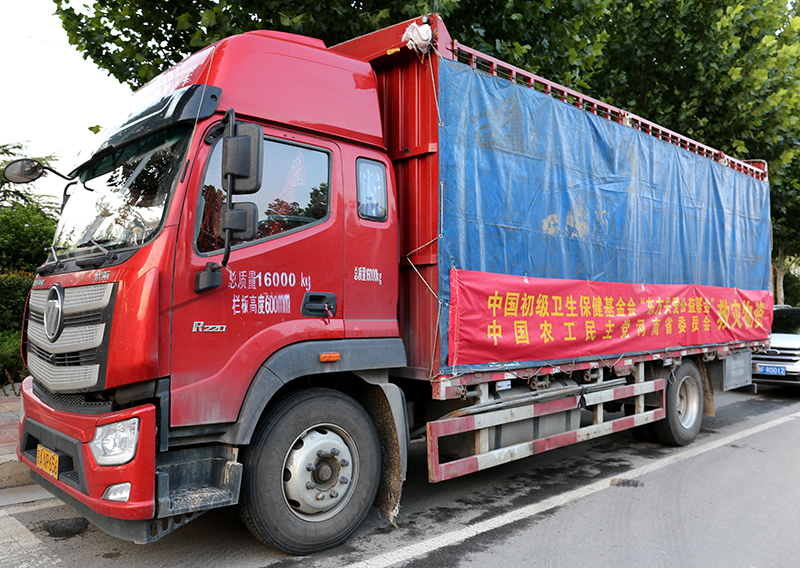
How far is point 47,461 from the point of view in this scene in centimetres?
350

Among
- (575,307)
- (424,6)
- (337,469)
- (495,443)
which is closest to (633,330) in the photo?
(575,307)

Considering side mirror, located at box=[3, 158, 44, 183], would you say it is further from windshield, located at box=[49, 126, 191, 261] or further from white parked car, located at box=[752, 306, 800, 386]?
white parked car, located at box=[752, 306, 800, 386]

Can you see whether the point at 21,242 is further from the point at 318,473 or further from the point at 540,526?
the point at 540,526

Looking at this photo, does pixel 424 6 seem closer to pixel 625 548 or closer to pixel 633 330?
pixel 633 330

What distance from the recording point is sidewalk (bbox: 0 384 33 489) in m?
5.12

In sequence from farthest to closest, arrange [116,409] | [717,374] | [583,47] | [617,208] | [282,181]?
1. [583,47]
2. [717,374]
3. [617,208]
4. [282,181]
5. [116,409]

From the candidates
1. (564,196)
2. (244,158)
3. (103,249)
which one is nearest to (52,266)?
(103,249)

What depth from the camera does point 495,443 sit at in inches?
188

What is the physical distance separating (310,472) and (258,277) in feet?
4.18

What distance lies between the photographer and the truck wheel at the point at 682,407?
698cm

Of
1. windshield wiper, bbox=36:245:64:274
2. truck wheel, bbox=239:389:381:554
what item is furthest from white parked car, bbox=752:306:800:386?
windshield wiper, bbox=36:245:64:274

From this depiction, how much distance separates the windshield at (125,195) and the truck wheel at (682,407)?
19.9ft

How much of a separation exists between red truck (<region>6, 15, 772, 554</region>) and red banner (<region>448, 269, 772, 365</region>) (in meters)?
0.03

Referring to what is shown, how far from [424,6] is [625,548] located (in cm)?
560
